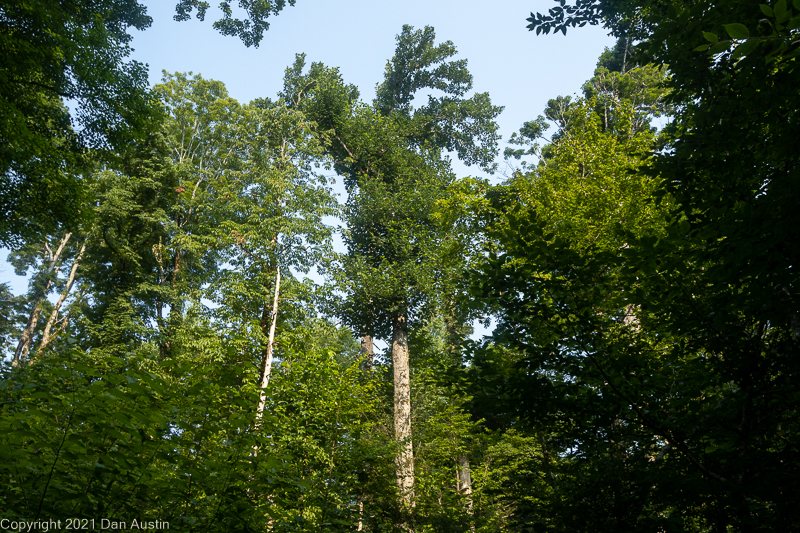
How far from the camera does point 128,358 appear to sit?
41.0 ft

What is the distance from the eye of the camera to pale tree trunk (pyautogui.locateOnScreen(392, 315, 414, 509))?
9.26 m

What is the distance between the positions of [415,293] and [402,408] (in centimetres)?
355

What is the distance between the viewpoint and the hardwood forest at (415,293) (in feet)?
7.89

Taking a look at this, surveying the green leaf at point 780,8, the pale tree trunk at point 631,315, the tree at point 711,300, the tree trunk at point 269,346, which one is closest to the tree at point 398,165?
the tree trunk at point 269,346

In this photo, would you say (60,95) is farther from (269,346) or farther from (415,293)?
(415,293)

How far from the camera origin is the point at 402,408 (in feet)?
36.5

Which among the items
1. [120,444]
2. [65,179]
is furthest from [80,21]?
[120,444]

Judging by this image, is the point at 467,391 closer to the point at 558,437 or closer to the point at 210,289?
the point at 558,437

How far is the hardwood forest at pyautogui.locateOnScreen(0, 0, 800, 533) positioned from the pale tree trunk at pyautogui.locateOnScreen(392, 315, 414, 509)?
9 centimetres

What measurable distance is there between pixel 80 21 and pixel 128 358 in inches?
351

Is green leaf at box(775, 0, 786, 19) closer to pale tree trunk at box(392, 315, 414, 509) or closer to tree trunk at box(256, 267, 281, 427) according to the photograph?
pale tree trunk at box(392, 315, 414, 509)

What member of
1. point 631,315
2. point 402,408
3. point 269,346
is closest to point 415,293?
point 402,408

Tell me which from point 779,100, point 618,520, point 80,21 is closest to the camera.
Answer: point 779,100

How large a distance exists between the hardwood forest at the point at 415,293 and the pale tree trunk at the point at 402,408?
0.09m
